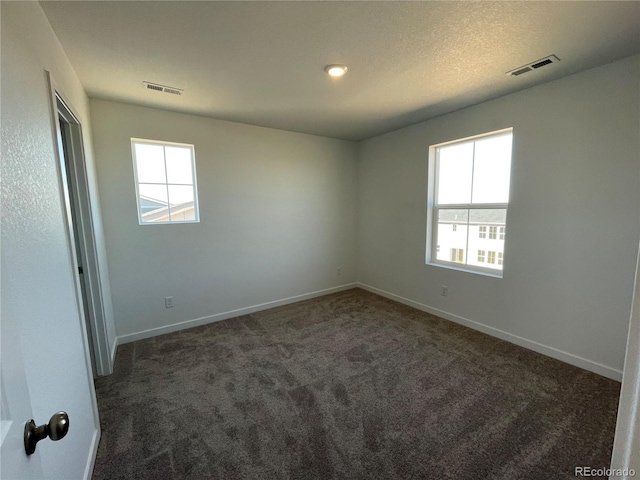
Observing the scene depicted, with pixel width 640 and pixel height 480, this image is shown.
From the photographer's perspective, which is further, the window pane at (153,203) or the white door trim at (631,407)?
the window pane at (153,203)

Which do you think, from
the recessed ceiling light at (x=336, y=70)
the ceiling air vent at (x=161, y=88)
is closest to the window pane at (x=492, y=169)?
the recessed ceiling light at (x=336, y=70)

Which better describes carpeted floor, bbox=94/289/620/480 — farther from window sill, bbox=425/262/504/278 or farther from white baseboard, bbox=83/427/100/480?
window sill, bbox=425/262/504/278

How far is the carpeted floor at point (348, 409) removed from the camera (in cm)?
154

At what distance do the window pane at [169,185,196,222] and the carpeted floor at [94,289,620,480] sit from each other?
1.38 m

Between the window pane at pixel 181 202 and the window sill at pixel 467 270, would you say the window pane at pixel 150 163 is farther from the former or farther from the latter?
the window sill at pixel 467 270

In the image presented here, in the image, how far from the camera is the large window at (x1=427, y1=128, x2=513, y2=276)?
2887 mm

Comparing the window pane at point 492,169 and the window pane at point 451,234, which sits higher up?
the window pane at point 492,169

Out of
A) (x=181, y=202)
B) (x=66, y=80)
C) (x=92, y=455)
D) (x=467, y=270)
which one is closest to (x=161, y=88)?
(x=66, y=80)

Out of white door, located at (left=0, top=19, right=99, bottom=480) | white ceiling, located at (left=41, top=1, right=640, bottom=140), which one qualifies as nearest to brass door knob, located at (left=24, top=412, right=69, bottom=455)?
white door, located at (left=0, top=19, right=99, bottom=480)

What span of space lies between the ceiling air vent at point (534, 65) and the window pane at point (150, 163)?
136 inches

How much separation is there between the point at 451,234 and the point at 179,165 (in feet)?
11.0

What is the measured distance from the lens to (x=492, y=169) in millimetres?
2947

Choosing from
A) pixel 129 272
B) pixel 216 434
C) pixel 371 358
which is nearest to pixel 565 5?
pixel 371 358

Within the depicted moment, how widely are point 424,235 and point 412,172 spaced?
0.86 metres
